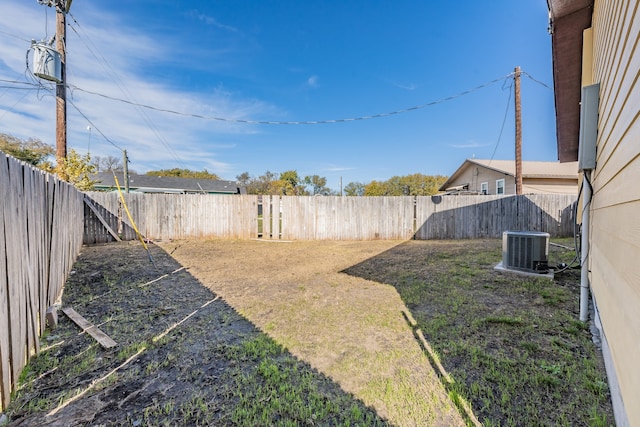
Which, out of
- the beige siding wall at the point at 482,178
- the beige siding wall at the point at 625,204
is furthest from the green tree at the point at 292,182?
the beige siding wall at the point at 625,204

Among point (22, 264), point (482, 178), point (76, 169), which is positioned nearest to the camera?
point (22, 264)

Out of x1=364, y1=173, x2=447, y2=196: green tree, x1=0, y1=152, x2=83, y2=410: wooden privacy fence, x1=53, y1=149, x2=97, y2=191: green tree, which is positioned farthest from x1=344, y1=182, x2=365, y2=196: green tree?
x1=0, y1=152, x2=83, y2=410: wooden privacy fence

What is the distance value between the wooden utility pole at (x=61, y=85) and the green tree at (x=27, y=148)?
10.3 m

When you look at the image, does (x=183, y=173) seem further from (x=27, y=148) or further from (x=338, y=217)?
(x=338, y=217)

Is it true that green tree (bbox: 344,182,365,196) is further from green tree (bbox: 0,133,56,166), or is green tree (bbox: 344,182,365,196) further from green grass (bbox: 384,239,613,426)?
green grass (bbox: 384,239,613,426)

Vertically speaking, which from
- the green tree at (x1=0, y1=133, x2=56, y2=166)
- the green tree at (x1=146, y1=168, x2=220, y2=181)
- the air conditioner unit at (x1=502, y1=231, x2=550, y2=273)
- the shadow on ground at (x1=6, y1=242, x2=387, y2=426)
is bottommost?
the shadow on ground at (x1=6, y1=242, x2=387, y2=426)

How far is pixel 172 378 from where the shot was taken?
1949mm

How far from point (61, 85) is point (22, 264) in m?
8.70

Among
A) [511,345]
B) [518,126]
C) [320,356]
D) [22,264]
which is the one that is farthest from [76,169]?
[518,126]

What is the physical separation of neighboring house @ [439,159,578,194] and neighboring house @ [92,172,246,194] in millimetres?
22892

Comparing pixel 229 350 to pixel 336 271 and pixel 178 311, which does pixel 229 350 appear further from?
pixel 336 271

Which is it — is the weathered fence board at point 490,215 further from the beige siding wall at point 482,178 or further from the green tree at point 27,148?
the green tree at point 27,148

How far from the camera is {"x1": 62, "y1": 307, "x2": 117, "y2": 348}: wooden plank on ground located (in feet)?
7.85

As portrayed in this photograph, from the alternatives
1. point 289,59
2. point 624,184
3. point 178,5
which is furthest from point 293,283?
point 289,59
